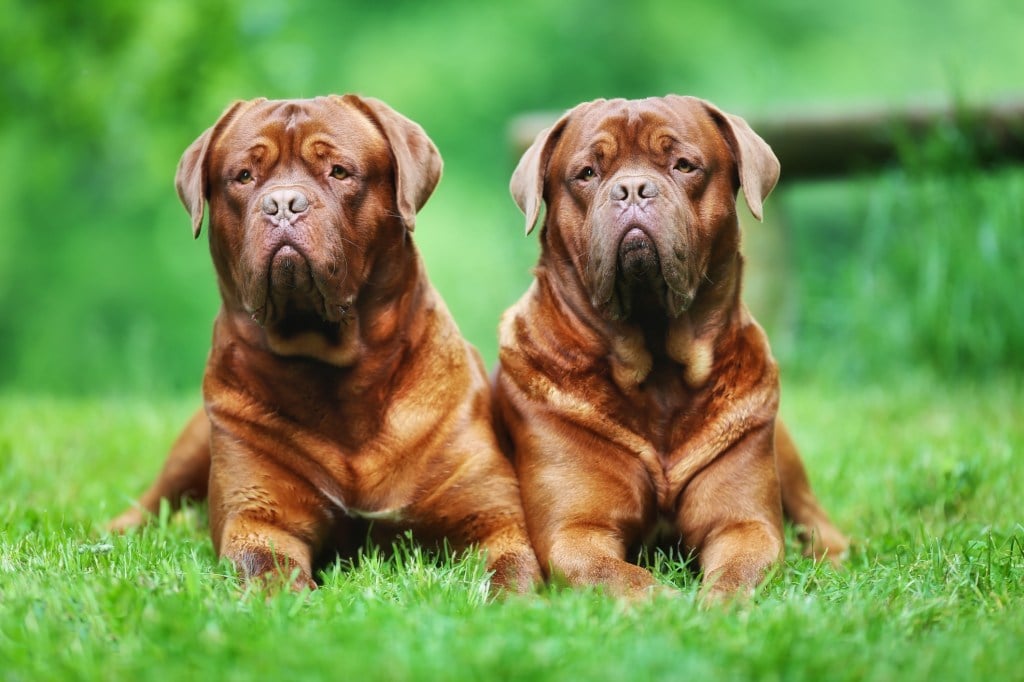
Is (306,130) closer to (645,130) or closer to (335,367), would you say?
(335,367)

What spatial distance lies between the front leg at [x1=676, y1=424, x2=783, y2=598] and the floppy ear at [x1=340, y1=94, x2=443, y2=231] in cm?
124

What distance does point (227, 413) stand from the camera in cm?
414

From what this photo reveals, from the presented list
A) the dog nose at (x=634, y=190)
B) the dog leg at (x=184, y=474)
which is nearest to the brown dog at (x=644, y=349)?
the dog nose at (x=634, y=190)

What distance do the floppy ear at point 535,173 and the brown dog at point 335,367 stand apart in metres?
0.28

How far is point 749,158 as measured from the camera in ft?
13.5

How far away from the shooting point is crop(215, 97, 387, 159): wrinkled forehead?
13.2 feet

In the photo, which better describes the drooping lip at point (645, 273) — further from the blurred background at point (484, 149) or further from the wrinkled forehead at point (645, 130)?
the blurred background at point (484, 149)

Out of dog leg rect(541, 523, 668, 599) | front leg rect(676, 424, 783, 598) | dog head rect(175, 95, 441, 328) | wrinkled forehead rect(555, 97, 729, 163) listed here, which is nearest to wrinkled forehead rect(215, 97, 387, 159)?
dog head rect(175, 95, 441, 328)

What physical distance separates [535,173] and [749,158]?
27.3 inches

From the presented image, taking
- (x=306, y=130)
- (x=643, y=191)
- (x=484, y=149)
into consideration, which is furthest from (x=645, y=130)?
(x=484, y=149)

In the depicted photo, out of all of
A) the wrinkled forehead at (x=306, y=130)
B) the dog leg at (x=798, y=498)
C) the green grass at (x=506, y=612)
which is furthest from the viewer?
the dog leg at (x=798, y=498)

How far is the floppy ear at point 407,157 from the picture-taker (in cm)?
411

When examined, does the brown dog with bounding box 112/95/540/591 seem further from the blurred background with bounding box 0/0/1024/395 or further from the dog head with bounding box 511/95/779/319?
the blurred background with bounding box 0/0/1024/395

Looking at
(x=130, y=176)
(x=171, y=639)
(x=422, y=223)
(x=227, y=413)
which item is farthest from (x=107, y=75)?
(x=171, y=639)
